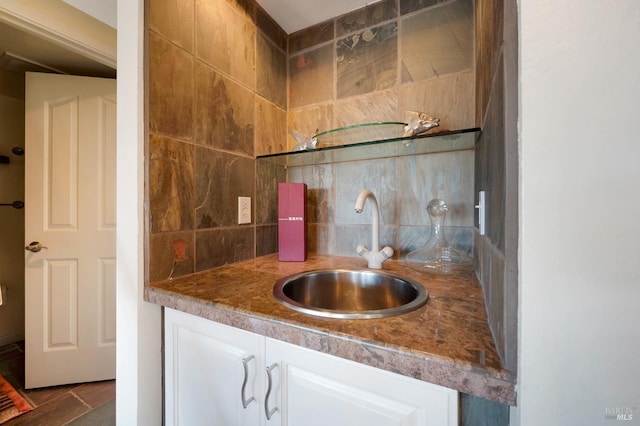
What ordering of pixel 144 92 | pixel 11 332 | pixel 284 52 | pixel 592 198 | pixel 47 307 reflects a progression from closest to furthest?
pixel 592 198 → pixel 144 92 → pixel 284 52 → pixel 47 307 → pixel 11 332

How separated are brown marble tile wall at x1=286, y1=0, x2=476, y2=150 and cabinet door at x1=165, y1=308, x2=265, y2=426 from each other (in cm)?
101

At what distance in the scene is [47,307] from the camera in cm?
144

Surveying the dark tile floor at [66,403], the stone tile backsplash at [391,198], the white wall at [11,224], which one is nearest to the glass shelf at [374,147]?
the stone tile backsplash at [391,198]

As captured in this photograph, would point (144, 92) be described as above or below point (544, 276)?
above

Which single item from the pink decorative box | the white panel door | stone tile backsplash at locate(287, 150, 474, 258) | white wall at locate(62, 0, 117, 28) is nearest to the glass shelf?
stone tile backsplash at locate(287, 150, 474, 258)

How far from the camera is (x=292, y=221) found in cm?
111

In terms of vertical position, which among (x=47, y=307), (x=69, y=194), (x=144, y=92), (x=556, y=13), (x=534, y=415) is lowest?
(x=47, y=307)

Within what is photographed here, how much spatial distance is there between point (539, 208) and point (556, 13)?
0.75 feet

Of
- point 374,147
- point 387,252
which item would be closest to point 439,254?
point 387,252

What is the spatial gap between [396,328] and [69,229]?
2024mm

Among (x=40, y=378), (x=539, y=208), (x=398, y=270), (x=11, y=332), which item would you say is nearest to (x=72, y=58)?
(x=40, y=378)

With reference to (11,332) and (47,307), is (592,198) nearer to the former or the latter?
(47,307)

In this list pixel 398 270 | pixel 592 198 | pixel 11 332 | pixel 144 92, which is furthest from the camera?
pixel 11 332

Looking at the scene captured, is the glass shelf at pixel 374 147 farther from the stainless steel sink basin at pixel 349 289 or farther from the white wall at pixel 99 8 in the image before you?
the white wall at pixel 99 8
